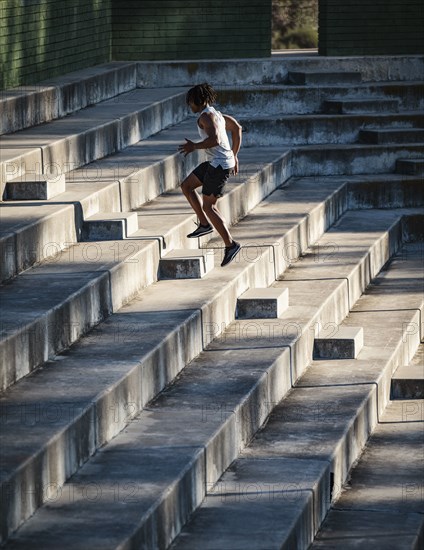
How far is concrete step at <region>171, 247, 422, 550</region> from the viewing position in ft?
20.7

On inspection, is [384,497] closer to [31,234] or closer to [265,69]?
[31,234]

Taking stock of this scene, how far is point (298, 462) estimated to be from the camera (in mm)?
7180

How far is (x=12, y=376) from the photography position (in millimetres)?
6980

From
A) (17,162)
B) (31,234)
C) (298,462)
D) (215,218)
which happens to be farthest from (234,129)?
(298,462)

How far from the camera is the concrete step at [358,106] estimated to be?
1485 cm

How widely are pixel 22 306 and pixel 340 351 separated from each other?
7.91 ft

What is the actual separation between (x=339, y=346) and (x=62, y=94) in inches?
183

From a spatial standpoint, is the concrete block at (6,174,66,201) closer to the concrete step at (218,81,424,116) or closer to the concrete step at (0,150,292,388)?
the concrete step at (0,150,292,388)

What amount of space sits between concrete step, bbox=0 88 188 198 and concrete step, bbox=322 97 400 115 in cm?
166

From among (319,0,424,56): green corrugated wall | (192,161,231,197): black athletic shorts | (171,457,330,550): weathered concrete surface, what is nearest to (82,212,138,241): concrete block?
(192,161,231,197): black athletic shorts

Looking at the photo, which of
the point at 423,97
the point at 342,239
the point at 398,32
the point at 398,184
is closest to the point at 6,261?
the point at 342,239

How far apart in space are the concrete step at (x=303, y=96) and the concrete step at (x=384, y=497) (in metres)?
6.84

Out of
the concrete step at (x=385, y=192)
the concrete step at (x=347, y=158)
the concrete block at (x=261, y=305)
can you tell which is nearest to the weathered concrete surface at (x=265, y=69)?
the concrete step at (x=347, y=158)

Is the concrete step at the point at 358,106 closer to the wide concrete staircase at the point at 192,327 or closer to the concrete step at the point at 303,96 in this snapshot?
the concrete step at the point at 303,96
